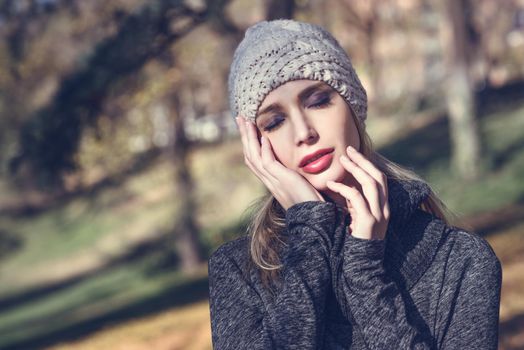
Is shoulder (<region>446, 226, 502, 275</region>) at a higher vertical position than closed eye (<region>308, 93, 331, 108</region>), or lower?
lower

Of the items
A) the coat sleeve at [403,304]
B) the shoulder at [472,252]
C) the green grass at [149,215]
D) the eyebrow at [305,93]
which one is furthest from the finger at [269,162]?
the green grass at [149,215]

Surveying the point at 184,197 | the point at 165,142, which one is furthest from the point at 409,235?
the point at 165,142

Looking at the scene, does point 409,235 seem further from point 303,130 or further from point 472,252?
point 303,130

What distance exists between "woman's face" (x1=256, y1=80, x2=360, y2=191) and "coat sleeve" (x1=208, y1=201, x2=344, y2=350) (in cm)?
12

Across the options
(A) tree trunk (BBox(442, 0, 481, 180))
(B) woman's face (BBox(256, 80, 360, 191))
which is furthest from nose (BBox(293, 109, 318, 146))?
(A) tree trunk (BBox(442, 0, 481, 180))

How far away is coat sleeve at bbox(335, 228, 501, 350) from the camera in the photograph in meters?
2.51

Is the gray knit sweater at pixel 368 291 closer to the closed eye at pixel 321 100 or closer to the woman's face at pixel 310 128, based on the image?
the woman's face at pixel 310 128

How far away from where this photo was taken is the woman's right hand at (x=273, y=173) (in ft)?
9.00

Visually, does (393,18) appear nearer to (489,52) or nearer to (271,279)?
(489,52)

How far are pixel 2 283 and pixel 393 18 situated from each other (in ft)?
57.7

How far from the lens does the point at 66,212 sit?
34.8 meters

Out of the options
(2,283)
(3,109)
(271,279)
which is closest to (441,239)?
(271,279)

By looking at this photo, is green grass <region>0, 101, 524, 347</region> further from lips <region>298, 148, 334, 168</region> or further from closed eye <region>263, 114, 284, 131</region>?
lips <region>298, 148, 334, 168</region>

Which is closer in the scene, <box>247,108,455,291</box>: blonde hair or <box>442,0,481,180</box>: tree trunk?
<box>247,108,455,291</box>: blonde hair
